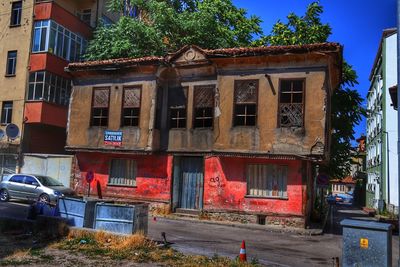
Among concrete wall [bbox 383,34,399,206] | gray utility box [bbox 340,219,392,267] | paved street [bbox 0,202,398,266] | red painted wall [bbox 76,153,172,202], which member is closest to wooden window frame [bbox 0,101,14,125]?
red painted wall [bbox 76,153,172,202]

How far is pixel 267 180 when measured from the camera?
1972 centimetres

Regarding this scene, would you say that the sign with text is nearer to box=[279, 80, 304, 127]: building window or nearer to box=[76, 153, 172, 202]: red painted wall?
box=[76, 153, 172, 202]: red painted wall

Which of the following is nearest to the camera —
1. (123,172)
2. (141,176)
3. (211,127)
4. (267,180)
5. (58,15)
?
(267,180)

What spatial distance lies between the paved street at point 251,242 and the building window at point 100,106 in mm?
6078

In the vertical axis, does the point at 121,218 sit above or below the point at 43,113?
below

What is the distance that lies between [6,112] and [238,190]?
58.9 ft

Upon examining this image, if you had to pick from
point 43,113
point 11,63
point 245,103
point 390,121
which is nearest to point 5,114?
point 43,113

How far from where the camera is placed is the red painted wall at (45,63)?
28.5 meters

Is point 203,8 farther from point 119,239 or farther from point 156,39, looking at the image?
point 119,239

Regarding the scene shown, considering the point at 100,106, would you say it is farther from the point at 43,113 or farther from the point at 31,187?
the point at 43,113

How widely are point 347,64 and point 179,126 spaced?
12812 mm

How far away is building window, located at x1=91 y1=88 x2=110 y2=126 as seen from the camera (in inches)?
925

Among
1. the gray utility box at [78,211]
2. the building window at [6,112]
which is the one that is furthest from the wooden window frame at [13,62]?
the gray utility box at [78,211]

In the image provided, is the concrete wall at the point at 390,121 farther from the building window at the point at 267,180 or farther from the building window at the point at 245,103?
the building window at the point at 245,103
